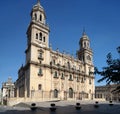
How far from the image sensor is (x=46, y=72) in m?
56.6

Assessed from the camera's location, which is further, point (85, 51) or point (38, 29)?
point (85, 51)

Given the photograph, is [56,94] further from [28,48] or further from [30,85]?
[28,48]

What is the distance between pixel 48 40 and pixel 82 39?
21.2 m

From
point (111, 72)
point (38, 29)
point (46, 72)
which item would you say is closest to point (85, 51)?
point (46, 72)

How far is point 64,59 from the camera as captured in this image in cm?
6581

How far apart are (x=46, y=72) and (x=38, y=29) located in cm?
1279

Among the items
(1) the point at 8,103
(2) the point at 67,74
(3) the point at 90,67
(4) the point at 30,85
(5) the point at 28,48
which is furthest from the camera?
(3) the point at 90,67

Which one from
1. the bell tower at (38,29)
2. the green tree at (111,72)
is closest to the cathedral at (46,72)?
the bell tower at (38,29)

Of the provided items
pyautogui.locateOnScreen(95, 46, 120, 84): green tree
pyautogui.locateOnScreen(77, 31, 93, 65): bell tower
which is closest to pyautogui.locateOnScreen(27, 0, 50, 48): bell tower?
pyautogui.locateOnScreen(77, 31, 93, 65): bell tower

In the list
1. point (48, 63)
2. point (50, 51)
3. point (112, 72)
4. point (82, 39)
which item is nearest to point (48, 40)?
point (50, 51)

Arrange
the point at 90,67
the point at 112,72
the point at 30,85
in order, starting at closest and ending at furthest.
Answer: the point at 112,72 < the point at 30,85 < the point at 90,67

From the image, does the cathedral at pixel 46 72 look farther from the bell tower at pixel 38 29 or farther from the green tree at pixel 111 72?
the green tree at pixel 111 72

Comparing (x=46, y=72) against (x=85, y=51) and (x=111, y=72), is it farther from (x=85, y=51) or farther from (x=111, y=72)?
(x=111, y=72)

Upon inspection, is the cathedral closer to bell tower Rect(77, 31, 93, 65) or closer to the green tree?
bell tower Rect(77, 31, 93, 65)
